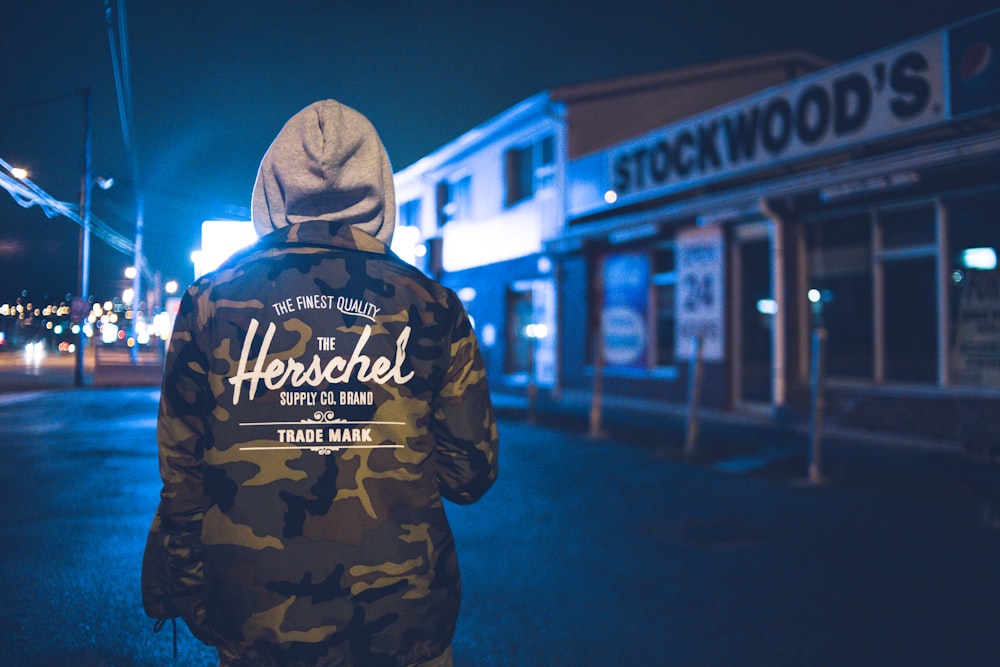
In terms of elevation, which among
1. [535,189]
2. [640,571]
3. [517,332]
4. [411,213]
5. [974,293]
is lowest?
[640,571]

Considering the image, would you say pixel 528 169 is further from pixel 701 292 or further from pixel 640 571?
pixel 640 571

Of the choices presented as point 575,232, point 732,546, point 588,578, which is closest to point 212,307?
point 588,578

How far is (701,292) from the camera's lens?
14930mm

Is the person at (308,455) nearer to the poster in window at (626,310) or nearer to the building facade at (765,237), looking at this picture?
the building facade at (765,237)

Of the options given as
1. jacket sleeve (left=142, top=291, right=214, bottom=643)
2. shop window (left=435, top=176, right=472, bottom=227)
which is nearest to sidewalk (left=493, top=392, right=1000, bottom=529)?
jacket sleeve (left=142, top=291, right=214, bottom=643)

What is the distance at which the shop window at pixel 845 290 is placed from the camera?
12.0 m

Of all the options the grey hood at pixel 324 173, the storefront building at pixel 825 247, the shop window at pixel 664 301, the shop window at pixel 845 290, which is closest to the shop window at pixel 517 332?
the storefront building at pixel 825 247

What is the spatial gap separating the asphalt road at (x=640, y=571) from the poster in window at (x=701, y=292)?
6345 millimetres

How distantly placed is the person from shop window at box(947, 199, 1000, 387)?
10608mm

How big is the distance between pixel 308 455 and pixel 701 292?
552 inches

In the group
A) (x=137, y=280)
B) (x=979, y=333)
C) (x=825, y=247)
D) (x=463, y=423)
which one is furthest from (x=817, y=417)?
(x=137, y=280)

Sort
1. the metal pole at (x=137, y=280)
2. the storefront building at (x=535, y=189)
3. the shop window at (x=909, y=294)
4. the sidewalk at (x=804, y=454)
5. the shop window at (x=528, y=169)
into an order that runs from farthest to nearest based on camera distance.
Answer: the metal pole at (x=137, y=280) < the shop window at (x=528, y=169) < the storefront building at (x=535, y=189) < the shop window at (x=909, y=294) < the sidewalk at (x=804, y=454)

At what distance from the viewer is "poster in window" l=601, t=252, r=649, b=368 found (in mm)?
16734

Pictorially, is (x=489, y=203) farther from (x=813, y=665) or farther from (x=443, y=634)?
(x=443, y=634)
